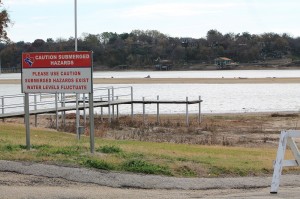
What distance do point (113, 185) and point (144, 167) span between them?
142cm

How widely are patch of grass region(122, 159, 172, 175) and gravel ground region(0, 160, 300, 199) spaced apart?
0.39m

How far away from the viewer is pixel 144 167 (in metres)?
13.2

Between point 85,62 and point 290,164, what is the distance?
5431 mm

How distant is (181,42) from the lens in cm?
17075

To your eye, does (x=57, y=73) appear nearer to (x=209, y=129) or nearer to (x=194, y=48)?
(x=209, y=129)

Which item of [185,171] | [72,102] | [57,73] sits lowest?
[72,102]

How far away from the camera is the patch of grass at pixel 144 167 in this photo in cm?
1310

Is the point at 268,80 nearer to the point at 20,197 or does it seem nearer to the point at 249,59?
the point at 249,59

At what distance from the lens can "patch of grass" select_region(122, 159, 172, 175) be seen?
13102 mm

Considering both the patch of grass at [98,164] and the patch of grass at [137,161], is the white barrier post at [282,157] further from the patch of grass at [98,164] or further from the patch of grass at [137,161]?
the patch of grass at [98,164]

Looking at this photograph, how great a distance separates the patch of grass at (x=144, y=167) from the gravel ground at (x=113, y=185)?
1.27ft

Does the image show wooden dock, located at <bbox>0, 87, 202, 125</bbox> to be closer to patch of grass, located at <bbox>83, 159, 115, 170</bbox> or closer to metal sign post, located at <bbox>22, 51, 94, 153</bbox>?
metal sign post, located at <bbox>22, 51, 94, 153</bbox>

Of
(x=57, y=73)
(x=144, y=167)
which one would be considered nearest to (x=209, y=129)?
(x=57, y=73)

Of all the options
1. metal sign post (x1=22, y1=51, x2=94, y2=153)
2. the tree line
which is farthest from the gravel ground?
the tree line
